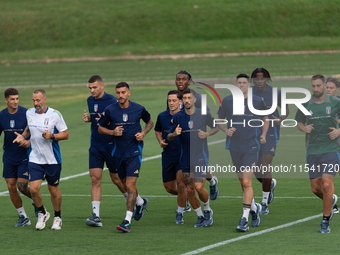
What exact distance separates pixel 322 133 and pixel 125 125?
3244mm

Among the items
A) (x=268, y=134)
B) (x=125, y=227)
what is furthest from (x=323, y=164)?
(x=125, y=227)

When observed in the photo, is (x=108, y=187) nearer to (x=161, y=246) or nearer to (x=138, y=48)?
(x=161, y=246)

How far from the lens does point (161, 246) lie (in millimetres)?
8172

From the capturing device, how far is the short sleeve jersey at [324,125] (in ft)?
29.4

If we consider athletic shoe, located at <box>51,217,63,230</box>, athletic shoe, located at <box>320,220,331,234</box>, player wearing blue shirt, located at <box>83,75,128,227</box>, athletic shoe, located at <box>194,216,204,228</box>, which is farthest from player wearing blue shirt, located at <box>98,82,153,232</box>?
athletic shoe, located at <box>320,220,331,234</box>

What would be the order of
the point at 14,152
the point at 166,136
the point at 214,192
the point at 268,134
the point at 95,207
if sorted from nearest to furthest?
1. the point at 95,207
2. the point at 14,152
3. the point at 166,136
4. the point at 268,134
5. the point at 214,192

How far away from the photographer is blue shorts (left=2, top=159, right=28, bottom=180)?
32.4 ft

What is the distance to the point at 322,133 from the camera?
8.99m

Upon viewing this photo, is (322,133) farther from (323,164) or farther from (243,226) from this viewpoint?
(243,226)

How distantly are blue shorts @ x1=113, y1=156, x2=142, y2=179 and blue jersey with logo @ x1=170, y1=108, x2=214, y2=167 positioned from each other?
31.0 inches

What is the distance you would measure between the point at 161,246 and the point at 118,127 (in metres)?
2.28

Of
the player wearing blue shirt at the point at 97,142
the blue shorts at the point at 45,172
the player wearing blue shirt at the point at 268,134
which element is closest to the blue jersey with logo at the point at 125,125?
the player wearing blue shirt at the point at 97,142

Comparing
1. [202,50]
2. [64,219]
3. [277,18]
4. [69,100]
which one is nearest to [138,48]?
[202,50]

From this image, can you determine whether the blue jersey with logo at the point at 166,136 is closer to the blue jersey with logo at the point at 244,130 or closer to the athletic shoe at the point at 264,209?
the blue jersey with logo at the point at 244,130
